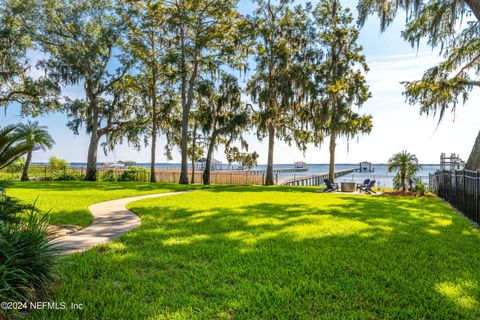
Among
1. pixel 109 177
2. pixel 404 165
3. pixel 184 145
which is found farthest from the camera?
pixel 109 177

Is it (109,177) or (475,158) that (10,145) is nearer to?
(475,158)

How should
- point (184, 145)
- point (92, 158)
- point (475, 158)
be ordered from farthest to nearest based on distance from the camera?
point (92, 158) < point (184, 145) < point (475, 158)

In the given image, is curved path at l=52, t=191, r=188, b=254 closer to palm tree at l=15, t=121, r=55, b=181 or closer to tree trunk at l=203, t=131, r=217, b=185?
palm tree at l=15, t=121, r=55, b=181

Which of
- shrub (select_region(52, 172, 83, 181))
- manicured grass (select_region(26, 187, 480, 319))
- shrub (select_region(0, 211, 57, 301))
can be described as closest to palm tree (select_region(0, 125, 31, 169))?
shrub (select_region(0, 211, 57, 301))

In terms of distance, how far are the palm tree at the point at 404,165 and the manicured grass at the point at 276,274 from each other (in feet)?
29.7

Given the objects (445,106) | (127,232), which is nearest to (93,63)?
(127,232)

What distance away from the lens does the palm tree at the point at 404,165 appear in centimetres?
Answer: 1366

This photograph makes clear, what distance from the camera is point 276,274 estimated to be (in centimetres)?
304

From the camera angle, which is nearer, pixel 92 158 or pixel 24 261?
pixel 24 261

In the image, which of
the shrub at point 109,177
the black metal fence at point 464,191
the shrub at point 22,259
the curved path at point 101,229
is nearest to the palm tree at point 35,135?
the shrub at point 22,259

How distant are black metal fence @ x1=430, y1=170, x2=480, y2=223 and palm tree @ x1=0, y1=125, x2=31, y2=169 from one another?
7.99 metres

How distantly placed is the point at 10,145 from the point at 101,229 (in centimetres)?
278

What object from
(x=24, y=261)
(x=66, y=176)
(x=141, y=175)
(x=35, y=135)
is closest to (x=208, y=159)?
(x=141, y=175)

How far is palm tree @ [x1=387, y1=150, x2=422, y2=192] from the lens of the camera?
44.8ft
